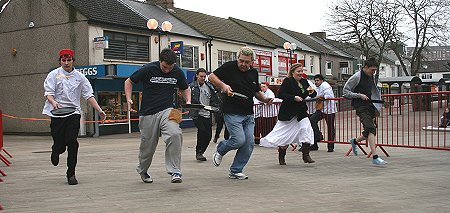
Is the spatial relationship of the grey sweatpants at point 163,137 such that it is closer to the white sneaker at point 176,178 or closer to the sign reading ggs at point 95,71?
the white sneaker at point 176,178

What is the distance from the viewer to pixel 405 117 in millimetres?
12883

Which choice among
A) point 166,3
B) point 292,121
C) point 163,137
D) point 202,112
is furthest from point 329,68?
point 163,137

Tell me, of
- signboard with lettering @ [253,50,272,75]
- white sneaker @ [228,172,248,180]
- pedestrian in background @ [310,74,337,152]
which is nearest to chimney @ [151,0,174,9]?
signboard with lettering @ [253,50,272,75]

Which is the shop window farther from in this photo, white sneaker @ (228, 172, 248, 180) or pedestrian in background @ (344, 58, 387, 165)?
white sneaker @ (228, 172, 248, 180)

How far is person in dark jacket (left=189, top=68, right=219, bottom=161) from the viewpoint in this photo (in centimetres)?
996

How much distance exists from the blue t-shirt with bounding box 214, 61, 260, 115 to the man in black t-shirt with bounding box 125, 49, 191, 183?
2.62ft

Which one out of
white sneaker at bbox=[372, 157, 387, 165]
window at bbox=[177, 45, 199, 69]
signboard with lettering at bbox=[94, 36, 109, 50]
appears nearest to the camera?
white sneaker at bbox=[372, 157, 387, 165]

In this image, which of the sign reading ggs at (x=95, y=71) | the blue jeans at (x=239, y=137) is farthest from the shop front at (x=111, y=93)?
the blue jeans at (x=239, y=137)

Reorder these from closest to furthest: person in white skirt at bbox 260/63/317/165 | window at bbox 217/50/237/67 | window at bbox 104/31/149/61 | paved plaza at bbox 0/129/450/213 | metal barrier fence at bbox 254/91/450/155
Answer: paved plaza at bbox 0/129/450/213, person in white skirt at bbox 260/63/317/165, metal barrier fence at bbox 254/91/450/155, window at bbox 104/31/149/61, window at bbox 217/50/237/67

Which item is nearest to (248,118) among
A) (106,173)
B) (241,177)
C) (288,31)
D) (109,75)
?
(241,177)

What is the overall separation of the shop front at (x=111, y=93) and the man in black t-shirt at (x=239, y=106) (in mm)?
14844

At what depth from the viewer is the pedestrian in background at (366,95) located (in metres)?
8.88

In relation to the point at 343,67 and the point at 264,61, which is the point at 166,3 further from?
the point at 343,67

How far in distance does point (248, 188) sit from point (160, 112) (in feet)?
4.91
